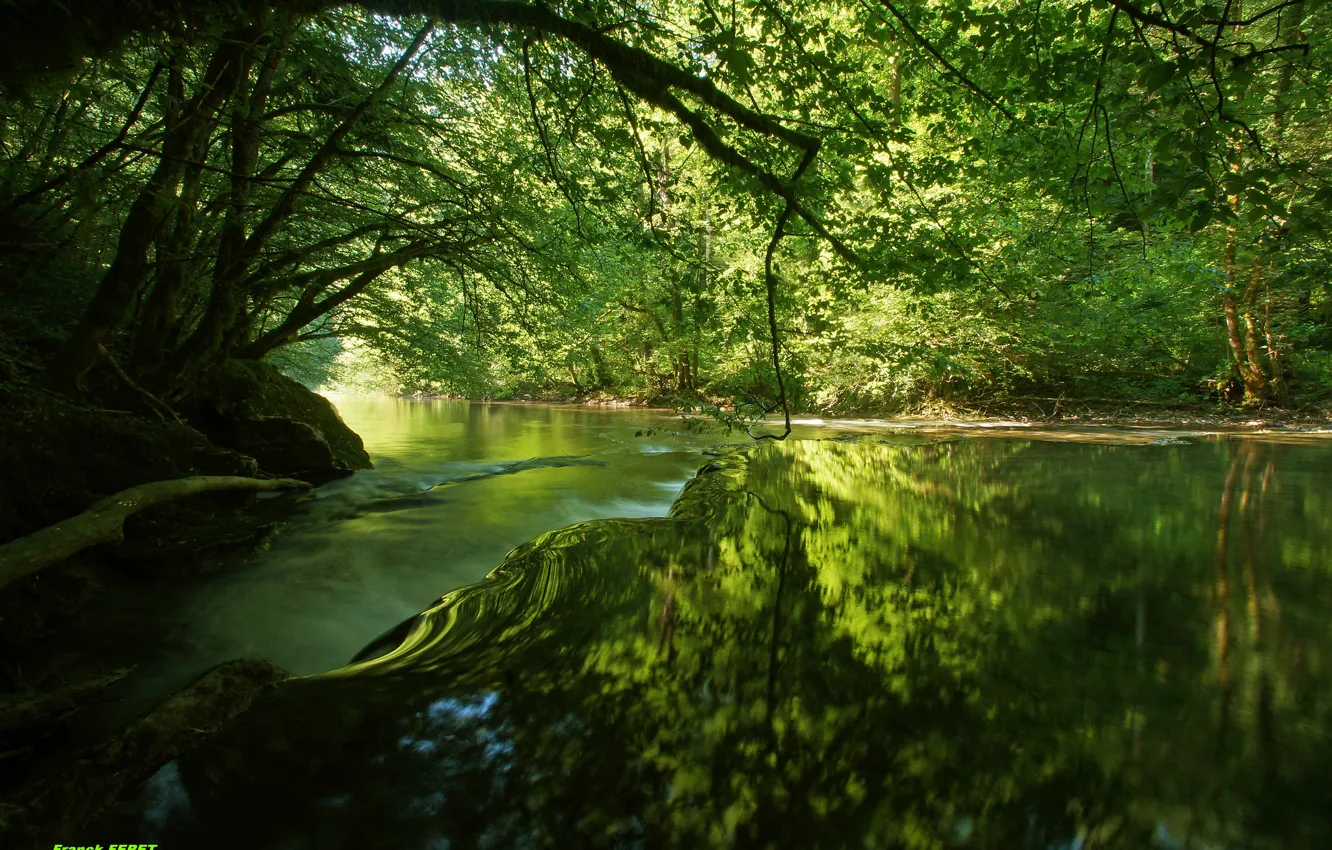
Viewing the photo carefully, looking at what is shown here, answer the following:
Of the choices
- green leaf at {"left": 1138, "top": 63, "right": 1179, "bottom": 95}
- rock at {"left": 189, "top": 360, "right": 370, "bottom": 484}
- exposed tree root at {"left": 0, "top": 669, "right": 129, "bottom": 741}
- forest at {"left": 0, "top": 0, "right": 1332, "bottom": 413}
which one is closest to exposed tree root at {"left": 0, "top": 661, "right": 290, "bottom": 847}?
exposed tree root at {"left": 0, "top": 669, "right": 129, "bottom": 741}

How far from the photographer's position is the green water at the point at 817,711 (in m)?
1.74

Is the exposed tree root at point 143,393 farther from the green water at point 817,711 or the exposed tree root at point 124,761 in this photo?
the exposed tree root at point 124,761

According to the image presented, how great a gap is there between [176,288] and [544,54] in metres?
4.43

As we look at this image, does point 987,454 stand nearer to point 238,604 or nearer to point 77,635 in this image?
point 238,604

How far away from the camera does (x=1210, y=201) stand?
8.28 ft

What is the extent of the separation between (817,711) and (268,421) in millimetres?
7386

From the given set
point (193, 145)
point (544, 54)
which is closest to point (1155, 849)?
point (544, 54)

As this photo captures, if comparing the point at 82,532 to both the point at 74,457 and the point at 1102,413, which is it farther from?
the point at 1102,413

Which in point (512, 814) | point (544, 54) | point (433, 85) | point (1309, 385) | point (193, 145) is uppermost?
point (433, 85)

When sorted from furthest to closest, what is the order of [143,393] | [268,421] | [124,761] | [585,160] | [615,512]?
[268,421], [615,512], [585,160], [143,393], [124,761]

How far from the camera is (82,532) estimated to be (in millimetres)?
2875

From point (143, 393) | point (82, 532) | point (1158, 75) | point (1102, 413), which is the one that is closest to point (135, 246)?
point (143, 393)

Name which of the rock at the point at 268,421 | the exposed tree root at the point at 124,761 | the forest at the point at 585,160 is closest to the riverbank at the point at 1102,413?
the forest at the point at 585,160

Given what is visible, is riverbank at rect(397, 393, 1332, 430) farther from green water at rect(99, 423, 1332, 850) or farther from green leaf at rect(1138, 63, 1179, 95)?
green leaf at rect(1138, 63, 1179, 95)
